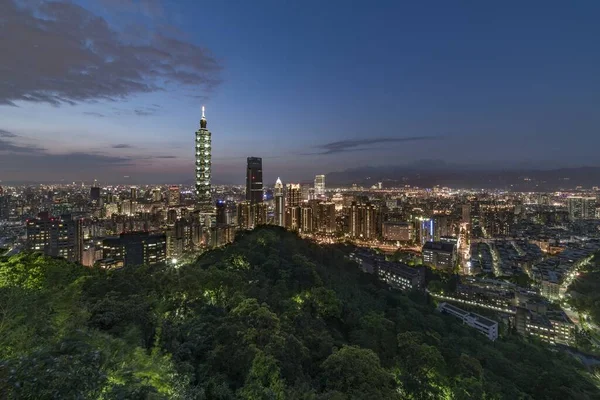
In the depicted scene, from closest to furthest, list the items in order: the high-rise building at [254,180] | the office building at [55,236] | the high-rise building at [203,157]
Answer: the office building at [55,236] → the high-rise building at [203,157] → the high-rise building at [254,180]

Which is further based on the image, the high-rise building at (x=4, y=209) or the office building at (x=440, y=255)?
the office building at (x=440, y=255)

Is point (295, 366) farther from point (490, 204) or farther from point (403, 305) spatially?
point (490, 204)

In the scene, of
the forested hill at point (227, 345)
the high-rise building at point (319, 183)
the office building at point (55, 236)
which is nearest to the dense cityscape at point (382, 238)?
the office building at point (55, 236)

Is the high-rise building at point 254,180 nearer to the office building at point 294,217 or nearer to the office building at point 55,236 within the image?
the office building at point 294,217

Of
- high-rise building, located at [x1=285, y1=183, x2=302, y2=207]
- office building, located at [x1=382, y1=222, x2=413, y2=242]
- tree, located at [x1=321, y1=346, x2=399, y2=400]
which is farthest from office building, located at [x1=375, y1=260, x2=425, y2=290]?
high-rise building, located at [x1=285, y1=183, x2=302, y2=207]

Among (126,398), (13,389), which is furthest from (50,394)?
(126,398)

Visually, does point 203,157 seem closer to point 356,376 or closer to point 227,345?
point 227,345

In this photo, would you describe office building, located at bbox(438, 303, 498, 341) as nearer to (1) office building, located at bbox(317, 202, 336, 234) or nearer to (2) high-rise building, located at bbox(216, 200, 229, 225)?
(1) office building, located at bbox(317, 202, 336, 234)
